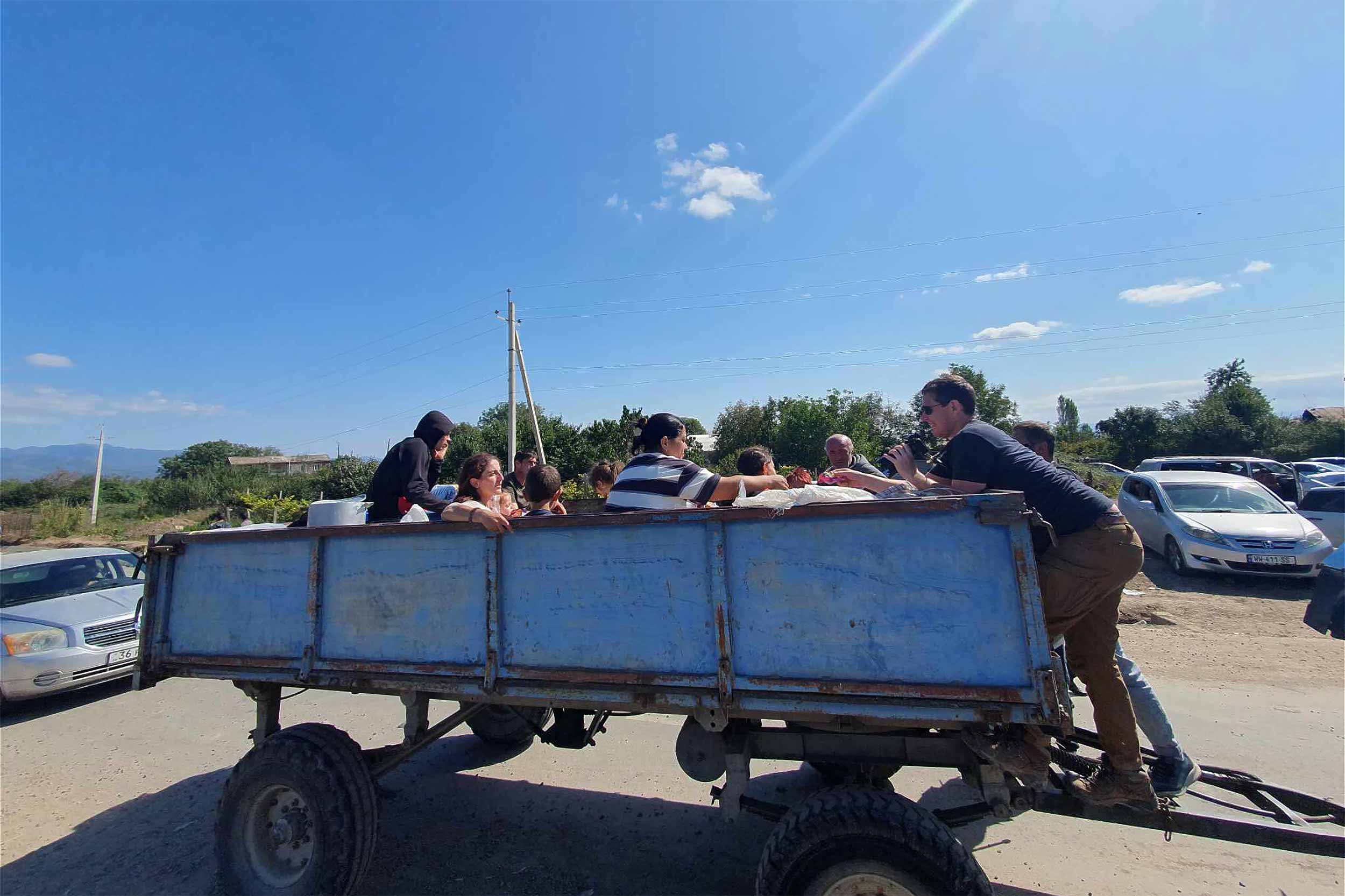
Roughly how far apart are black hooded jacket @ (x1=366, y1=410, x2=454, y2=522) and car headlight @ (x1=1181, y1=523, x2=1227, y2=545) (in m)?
10.4

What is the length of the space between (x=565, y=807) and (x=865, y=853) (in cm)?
223

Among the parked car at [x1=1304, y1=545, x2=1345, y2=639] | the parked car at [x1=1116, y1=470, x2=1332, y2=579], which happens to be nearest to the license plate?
the parked car at [x1=1116, y1=470, x2=1332, y2=579]

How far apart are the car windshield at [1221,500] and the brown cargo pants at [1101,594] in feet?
30.1

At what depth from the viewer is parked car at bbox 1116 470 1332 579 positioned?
8.36m

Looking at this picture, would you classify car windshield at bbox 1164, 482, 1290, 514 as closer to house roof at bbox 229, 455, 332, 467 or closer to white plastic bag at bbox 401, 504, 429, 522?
white plastic bag at bbox 401, 504, 429, 522

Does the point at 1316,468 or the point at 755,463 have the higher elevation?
the point at 755,463

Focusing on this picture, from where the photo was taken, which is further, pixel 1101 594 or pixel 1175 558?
pixel 1175 558

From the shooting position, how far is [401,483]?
372 cm

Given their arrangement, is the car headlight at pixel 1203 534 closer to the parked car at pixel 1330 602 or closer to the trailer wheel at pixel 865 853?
the parked car at pixel 1330 602

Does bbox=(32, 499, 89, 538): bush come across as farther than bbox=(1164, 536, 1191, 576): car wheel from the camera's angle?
Yes

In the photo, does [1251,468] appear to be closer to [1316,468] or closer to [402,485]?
[1316,468]

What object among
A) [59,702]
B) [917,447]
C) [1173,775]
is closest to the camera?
[1173,775]

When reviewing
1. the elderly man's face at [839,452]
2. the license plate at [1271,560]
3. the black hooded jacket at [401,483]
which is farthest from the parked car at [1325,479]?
the black hooded jacket at [401,483]

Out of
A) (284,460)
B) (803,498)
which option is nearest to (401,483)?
(803,498)
